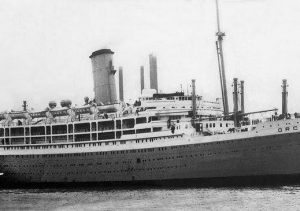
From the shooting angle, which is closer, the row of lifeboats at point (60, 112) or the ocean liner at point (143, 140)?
the ocean liner at point (143, 140)

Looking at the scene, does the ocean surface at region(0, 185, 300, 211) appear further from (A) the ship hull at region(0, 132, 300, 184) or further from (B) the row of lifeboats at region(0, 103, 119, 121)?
(B) the row of lifeboats at region(0, 103, 119, 121)

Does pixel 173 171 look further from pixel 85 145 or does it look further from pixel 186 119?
pixel 85 145

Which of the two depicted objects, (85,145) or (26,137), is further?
(26,137)

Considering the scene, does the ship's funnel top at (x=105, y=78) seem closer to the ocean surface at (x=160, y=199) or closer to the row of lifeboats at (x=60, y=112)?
the row of lifeboats at (x=60, y=112)

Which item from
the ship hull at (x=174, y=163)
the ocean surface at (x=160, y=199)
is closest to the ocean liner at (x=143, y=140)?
the ship hull at (x=174, y=163)

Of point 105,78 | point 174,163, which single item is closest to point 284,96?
point 174,163

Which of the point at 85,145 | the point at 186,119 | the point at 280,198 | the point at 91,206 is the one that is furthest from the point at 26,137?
the point at 280,198
